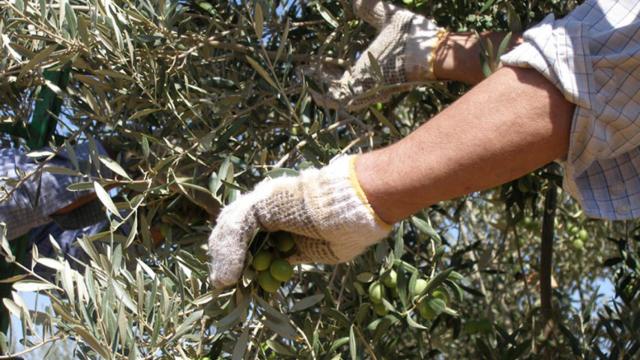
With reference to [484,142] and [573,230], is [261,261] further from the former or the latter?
[573,230]

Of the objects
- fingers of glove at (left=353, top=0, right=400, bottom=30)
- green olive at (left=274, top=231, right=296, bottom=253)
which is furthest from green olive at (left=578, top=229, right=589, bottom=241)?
green olive at (left=274, top=231, right=296, bottom=253)

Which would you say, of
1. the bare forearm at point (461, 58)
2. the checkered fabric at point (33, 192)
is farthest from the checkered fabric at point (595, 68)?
the checkered fabric at point (33, 192)

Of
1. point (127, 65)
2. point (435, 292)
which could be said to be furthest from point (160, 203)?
point (435, 292)

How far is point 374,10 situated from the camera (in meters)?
2.77

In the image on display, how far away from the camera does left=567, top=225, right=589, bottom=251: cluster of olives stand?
3967 mm

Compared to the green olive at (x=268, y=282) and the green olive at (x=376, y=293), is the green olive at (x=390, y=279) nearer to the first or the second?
the green olive at (x=376, y=293)

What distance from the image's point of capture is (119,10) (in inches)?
100

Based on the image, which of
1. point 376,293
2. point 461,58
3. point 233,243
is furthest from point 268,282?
point 461,58

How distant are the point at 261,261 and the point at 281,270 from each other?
53mm

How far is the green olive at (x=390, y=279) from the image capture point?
7.61 ft

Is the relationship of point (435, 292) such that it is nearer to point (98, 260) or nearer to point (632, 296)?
point (98, 260)

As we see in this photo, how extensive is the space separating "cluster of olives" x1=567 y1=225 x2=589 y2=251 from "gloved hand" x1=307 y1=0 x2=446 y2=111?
1493 mm

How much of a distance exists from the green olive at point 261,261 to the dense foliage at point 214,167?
0.03 meters

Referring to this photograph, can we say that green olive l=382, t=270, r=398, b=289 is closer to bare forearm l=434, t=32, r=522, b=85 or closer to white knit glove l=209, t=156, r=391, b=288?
white knit glove l=209, t=156, r=391, b=288
